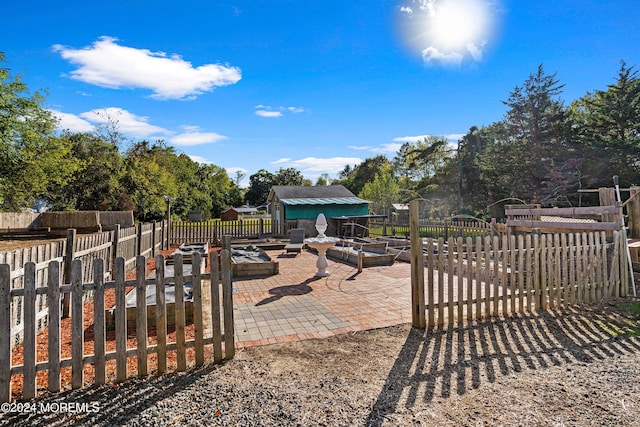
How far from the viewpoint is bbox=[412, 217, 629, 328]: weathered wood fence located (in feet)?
14.4

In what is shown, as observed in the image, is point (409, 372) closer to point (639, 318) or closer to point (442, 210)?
point (639, 318)

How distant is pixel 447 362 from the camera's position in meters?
3.33

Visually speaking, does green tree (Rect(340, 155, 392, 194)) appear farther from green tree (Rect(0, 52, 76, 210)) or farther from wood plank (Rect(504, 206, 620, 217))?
wood plank (Rect(504, 206, 620, 217))

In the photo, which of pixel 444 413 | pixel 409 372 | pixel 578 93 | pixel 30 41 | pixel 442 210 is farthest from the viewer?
pixel 442 210

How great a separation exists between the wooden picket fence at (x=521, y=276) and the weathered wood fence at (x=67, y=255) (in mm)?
4510

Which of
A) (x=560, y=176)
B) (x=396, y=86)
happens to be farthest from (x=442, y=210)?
(x=396, y=86)

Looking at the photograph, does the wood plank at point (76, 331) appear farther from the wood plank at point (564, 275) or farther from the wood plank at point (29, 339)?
the wood plank at point (564, 275)

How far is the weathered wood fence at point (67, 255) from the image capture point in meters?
3.84

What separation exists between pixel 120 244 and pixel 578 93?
35959mm

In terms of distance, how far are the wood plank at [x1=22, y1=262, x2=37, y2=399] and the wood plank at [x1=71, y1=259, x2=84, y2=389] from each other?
267mm

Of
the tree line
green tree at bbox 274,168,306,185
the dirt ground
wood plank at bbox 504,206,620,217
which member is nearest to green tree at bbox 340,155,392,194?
green tree at bbox 274,168,306,185

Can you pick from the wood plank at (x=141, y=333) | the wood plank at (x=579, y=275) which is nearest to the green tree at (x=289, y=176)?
the wood plank at (x=579, y=275)

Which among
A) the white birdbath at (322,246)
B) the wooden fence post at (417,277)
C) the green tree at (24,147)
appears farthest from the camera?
the green tree at (24,147)

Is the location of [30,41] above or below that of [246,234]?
above
